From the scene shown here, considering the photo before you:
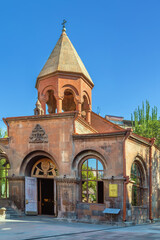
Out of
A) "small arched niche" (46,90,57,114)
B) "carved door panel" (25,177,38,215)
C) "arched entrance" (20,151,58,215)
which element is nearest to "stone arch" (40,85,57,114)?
"small arched niche" (46,90,57,114)

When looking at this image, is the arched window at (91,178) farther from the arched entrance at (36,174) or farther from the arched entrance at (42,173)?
the arched entrance at (42,173)

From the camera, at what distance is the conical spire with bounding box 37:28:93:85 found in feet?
60.8

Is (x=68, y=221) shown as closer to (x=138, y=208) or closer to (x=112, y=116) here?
(x=138, y=208)

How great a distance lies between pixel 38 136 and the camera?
54.1 ft

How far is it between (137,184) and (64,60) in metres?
9.01

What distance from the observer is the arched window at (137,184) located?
16194 mm

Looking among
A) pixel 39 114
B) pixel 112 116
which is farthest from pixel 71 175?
pixel 112 116

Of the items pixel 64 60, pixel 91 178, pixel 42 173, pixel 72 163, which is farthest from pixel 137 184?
pixel 64 60

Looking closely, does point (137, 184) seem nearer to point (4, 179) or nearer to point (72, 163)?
point (72, 163)

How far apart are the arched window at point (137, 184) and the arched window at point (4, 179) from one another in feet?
25.0

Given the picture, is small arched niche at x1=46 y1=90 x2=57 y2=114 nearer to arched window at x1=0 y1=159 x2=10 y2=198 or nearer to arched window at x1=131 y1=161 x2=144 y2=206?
arched window at x1=0 y1=159 x2=10 y2=198

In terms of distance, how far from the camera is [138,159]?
16.7 m

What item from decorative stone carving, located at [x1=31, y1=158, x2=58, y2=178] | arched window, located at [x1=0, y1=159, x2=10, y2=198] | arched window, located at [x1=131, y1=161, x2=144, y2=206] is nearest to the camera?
arched window, located at [x1=131, y1=161, x2=144, y2=206]

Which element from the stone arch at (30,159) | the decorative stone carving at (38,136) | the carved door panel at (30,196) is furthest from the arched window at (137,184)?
the carved door panel at (30,196)
